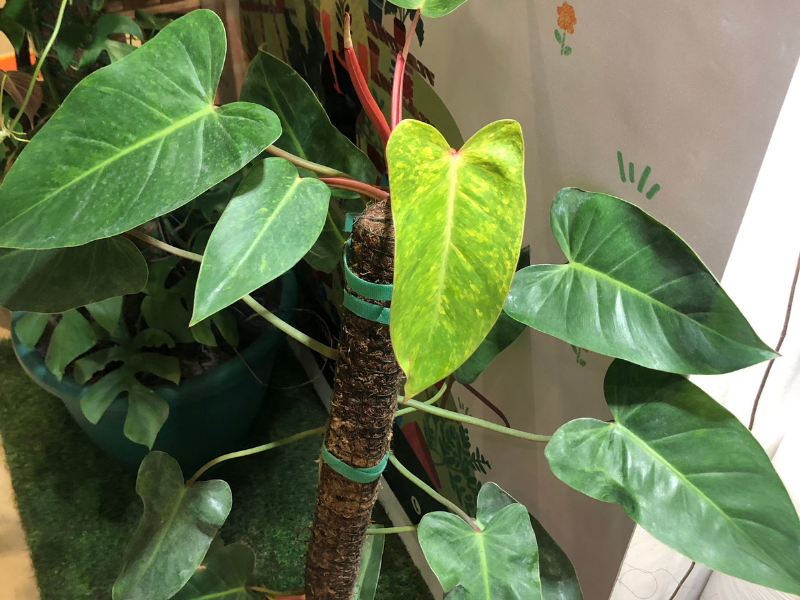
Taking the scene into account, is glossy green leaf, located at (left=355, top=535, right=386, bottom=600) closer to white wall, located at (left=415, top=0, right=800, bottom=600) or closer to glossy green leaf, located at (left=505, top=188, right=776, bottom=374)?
white wall, located at (left=415, top=0, right=800, bottom=600)

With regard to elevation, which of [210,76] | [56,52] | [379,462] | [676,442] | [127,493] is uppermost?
[210,76]

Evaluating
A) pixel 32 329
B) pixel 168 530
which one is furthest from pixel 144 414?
pixel 168 530

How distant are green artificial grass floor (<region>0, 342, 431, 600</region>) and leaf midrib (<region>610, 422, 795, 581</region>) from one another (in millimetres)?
874

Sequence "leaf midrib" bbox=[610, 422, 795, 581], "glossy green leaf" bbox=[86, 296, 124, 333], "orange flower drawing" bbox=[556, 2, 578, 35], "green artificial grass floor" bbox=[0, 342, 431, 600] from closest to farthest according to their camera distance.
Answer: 1. "leaf midrib" bbox=[610, 422, 795, 581]
2. "orange flower drawing" bbox=[556, 2, 578, 35]
3. "glossy green leaf" bbox=[86, 296, 124, 333]
4. "green artificial grass floor" bbox=[0, 342, 431, 600]

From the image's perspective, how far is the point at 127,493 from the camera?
142 centimetres

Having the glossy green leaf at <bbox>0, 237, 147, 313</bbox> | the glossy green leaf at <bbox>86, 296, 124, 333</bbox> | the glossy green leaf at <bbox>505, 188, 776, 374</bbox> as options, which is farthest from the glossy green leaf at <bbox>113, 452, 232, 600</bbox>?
the glossy green leaf at <bbox>505, 188, 776, 374</bbox>

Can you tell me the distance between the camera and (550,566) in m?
0.77

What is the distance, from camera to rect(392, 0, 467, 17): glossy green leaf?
1.84 ft

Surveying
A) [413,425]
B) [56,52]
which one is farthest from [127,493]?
[56,52]

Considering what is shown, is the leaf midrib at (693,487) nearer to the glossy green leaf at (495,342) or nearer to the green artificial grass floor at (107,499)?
the glossy green leaf at (495,342)

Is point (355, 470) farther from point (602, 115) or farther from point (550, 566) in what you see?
point (602, 115)

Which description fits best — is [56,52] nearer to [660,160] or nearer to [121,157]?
[121,157]

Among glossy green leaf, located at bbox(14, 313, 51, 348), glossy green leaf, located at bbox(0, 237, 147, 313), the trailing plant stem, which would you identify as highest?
the trailing plant stem

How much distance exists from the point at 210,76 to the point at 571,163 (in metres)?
0.39
